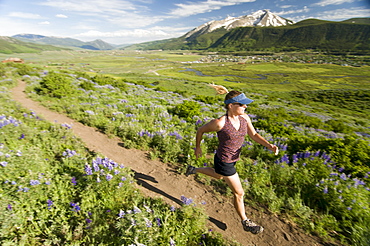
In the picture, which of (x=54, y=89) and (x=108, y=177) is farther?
(x=54, y=89)

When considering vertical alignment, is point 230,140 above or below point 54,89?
above

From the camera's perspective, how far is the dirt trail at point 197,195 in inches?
148

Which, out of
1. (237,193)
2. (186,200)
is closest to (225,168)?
(237,193)

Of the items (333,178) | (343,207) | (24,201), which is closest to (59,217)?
(24,201)

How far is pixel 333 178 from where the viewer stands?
16.3 ft

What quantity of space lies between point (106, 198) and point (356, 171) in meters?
7.63

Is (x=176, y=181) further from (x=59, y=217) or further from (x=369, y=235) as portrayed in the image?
(x=369, y=235)

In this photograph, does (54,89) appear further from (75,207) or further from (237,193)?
(237,193)

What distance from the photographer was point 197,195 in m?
4.86

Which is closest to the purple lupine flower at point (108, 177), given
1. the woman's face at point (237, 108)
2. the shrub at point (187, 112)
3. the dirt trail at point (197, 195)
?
the dirt trail at point (197, 195)

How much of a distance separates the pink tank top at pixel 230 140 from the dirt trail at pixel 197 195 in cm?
157

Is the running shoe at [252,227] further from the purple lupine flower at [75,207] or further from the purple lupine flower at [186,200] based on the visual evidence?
the purple lupine flower at [75,207]

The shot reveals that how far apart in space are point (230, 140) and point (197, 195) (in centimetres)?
216

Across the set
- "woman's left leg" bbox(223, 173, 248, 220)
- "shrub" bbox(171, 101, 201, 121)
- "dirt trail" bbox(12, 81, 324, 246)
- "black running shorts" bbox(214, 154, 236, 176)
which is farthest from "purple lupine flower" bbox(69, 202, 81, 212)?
"shrub" bbox(171, 101, 201, 121)
